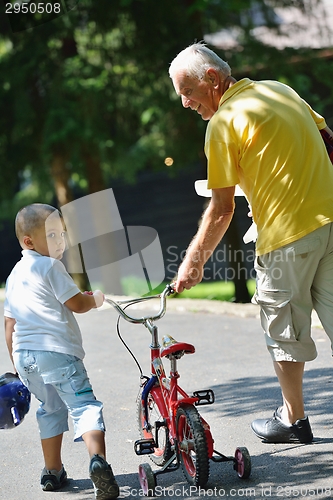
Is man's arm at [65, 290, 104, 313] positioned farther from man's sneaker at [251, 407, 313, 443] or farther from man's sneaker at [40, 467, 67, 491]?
man's sneaker at [251, 407, 313, 443]

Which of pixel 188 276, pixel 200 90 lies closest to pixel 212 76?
pixel 200 90

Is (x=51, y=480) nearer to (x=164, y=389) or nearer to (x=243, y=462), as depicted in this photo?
(x=164, y=389)

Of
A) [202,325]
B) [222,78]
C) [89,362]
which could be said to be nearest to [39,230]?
[222,78]

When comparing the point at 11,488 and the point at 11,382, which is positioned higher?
the point at 11,382

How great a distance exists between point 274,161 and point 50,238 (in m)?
1.24

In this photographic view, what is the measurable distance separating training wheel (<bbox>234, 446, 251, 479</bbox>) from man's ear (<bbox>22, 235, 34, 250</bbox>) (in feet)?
4.92

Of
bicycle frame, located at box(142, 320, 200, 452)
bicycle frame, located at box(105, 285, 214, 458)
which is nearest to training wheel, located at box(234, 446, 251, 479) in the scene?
bicycle frame, located at box(105, 285, 214, 458)

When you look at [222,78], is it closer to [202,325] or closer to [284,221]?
[284,221]

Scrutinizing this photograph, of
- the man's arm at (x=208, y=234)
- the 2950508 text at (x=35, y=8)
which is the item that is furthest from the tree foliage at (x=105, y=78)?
the man's arm at (x=208, y=234)

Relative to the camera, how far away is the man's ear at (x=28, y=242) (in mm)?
3978

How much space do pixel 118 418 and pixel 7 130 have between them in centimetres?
918

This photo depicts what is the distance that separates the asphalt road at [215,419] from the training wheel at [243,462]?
56 millimetres

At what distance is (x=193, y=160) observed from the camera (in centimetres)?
1320

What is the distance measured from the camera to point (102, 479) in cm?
360
